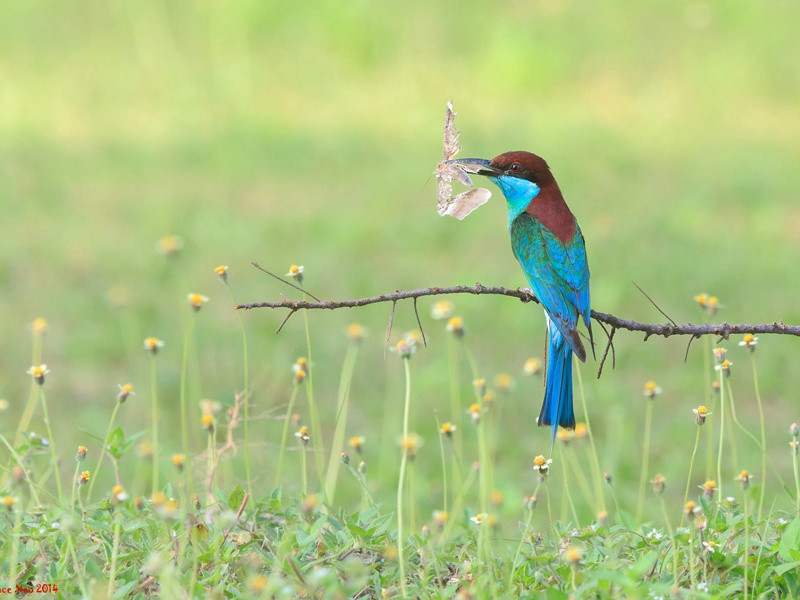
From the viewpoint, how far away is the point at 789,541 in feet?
6.82

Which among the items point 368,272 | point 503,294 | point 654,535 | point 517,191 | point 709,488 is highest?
point 517,191

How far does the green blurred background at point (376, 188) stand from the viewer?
4.59m

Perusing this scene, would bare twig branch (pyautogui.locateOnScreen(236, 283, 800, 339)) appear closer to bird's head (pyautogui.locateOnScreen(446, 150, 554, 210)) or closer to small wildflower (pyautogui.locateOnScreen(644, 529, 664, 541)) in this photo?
small wildflower (pyautogui.locateOnScreen(644, 529, 664, 541))

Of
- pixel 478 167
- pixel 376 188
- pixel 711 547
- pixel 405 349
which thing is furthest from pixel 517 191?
pixel 376 188

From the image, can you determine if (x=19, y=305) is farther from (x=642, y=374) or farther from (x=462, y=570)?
(x=462, y=570)

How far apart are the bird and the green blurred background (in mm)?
1192

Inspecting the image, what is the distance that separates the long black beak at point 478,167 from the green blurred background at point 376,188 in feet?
4.00

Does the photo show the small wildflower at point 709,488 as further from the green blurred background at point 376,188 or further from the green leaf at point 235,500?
the green blurred background at point 376,188

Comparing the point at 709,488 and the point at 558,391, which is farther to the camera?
the point at 558,391

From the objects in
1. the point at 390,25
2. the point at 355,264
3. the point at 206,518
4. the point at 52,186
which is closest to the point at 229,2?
the point at 390,25

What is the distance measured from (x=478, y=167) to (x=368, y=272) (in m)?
2.94

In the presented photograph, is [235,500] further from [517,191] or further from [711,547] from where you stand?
[517,191]

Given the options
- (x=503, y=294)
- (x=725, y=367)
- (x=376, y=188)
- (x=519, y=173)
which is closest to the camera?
(x=503, y=294)

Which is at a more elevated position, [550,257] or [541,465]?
[550,257]
